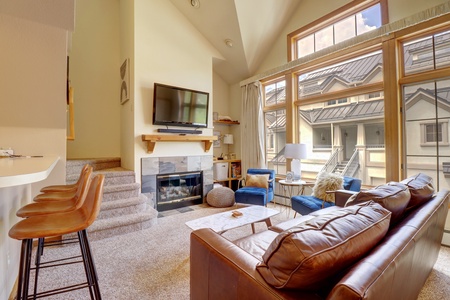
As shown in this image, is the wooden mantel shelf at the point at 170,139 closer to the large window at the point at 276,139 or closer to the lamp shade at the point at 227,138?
the lamp shade at the point at 227,138

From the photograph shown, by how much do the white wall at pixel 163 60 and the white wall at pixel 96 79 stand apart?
51.5 inches

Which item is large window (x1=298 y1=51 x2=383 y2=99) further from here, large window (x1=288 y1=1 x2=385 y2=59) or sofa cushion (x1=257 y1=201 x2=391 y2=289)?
sofa cushion (x1=257 y1=201 x2=391 y2=289)

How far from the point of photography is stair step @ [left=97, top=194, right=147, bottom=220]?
295 centimetres

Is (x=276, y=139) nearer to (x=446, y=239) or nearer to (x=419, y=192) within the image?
(x=446, y=239)

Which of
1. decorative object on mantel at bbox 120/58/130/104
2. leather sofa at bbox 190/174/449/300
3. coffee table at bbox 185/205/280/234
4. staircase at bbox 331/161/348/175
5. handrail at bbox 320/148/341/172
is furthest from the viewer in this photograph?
decorative object on mantel at bbox 120/58/130/104

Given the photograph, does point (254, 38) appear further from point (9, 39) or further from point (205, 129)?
point (9, 39)

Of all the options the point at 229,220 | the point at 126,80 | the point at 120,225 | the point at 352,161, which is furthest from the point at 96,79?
the point at 352,161

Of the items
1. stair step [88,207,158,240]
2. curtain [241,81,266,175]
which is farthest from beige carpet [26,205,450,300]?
curtain [241,81,266,175]

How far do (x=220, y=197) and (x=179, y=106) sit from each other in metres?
1.88

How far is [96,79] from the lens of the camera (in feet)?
14.7

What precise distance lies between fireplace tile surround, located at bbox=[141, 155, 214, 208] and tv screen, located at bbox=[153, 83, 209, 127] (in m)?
0.66

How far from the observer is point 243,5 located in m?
3.72

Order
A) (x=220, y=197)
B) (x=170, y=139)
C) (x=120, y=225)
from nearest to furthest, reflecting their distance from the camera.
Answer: (x=120, y=225)
(x=170, y=139)
(x=220, y=197)

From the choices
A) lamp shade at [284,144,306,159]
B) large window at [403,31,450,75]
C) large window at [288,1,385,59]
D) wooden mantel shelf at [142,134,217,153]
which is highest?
large window at [288,1,385,59]
